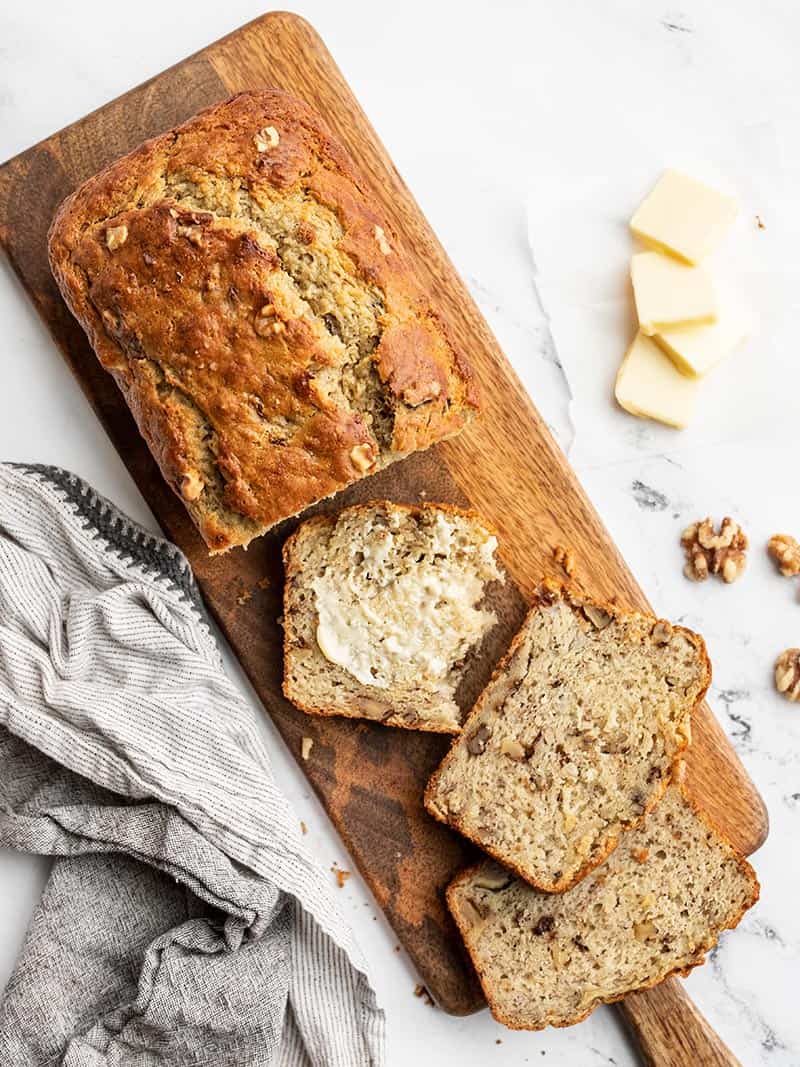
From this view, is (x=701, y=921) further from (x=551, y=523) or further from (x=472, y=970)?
(x=551, y=523)

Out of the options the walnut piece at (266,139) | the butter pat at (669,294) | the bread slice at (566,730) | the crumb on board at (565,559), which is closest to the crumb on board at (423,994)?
the bread slice at (566,730)

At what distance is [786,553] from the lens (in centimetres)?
351

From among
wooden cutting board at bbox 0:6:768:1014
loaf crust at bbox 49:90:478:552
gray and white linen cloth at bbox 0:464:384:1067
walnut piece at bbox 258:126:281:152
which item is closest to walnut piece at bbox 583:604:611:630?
wooden cutting board at bbox 0:6:768:1014

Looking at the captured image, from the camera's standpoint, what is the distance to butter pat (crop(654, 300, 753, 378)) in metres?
3.44

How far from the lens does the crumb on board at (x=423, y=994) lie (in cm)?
337

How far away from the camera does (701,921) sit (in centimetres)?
330

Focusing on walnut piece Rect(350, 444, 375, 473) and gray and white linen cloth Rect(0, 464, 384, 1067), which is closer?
walnut piece Rect(350, 444, 375, 473)

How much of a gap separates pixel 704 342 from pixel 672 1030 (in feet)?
6.88

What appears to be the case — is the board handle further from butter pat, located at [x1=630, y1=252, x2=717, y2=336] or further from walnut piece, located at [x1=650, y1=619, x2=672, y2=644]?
butter pat, located at [x1=630, y1=252, x2=717, y2=336]

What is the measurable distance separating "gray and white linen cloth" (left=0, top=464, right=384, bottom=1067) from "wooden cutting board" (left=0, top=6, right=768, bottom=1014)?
17 cm

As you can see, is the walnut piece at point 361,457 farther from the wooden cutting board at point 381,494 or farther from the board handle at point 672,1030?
the board handle at point 672,1030

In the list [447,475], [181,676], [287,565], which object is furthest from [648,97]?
[181,676]

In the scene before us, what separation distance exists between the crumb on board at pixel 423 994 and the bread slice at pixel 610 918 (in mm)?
239

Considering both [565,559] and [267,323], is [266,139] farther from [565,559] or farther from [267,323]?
[565,559]
